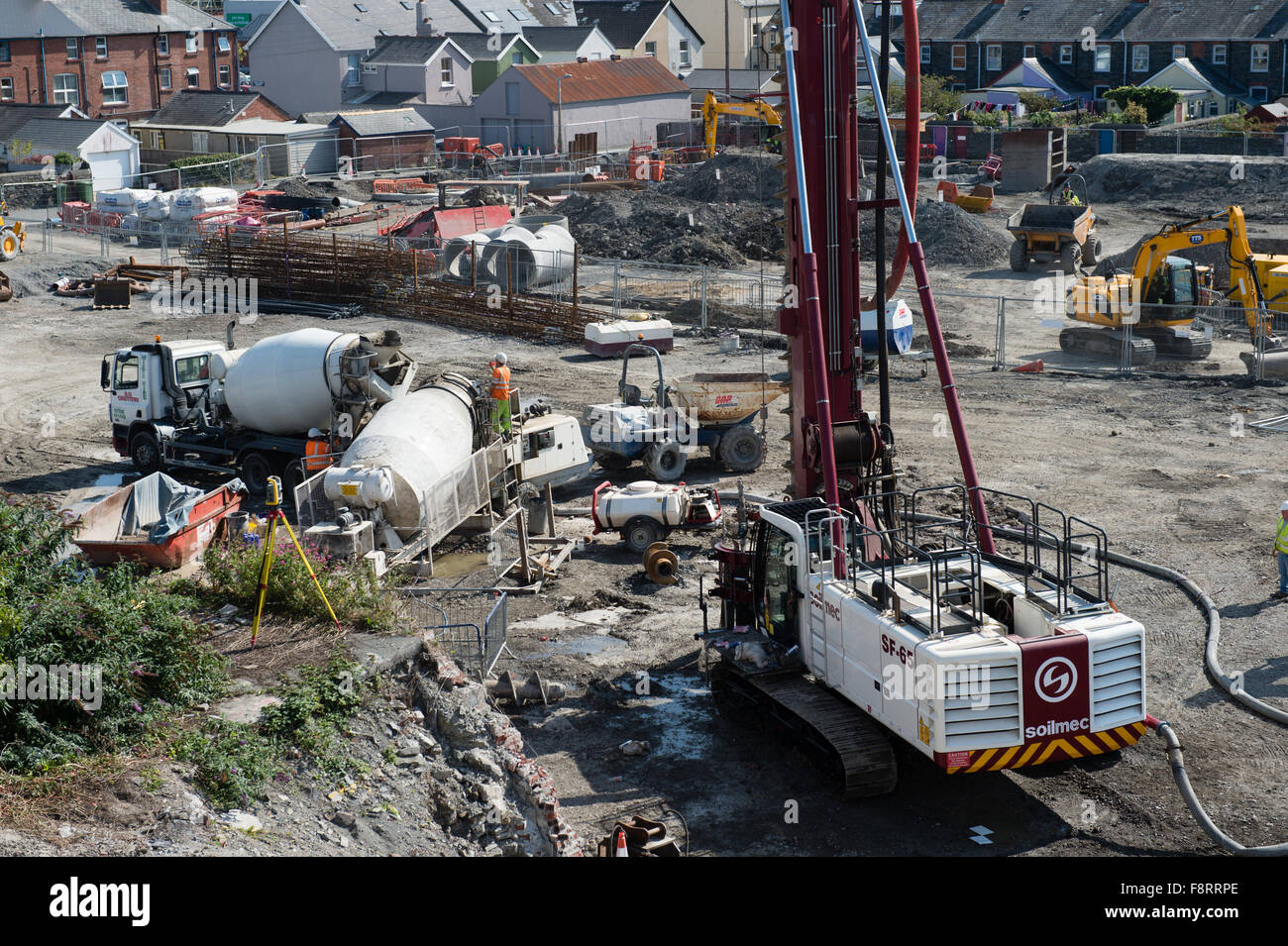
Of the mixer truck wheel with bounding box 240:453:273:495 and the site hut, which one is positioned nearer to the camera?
the mixer truck wheel with bounding box 240:453:273:495

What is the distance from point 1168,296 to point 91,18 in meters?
62.0

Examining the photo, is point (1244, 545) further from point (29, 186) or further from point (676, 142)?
point (676, 142)

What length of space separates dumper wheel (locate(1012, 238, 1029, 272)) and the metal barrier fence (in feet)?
95.1

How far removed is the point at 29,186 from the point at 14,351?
84.0ft

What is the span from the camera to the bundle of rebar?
36.8 metres

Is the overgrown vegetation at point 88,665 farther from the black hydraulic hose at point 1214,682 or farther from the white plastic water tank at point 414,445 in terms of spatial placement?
the black hydraulic hose at point 1214,682

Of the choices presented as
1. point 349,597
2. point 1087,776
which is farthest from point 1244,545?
point 349,597

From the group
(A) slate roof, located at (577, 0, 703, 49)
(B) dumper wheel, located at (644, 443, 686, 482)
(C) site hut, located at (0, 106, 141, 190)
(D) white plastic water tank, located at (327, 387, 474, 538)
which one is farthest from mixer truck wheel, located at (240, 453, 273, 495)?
(A) slate roof, located at (577, 0, 703, 49)

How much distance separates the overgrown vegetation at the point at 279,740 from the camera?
10547 millimetres

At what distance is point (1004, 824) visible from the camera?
42.6ft

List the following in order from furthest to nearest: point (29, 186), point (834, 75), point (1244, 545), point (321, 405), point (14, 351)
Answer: point (29, 186), point (14, 351), point (321, 405), point (1244, 545), point (834, 75)

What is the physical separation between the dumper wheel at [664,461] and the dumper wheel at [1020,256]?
22.2m

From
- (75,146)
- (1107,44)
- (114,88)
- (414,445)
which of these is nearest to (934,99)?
(1107,44)

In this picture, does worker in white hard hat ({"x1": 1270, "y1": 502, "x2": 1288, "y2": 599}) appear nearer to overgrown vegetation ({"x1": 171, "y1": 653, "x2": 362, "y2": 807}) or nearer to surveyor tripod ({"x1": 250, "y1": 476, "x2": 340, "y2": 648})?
surveyor tripod ({"x1": 250, "y1": 476, "x2": 340, "y2": 648})
